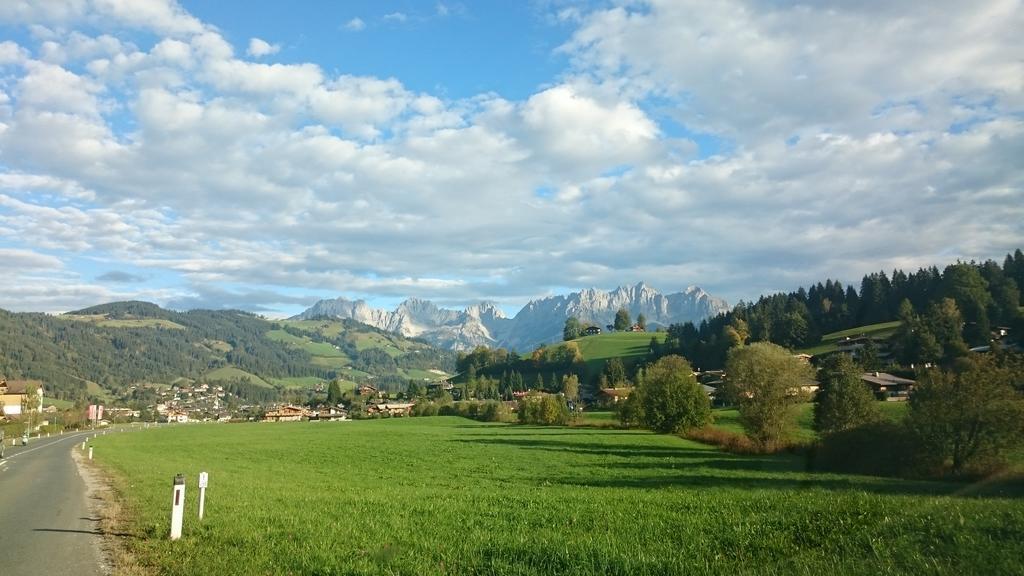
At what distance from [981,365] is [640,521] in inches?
1268

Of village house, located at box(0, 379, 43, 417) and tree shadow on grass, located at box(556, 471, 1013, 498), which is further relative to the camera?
village house, located at box(0, 379, 43, 417)

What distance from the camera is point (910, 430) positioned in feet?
113

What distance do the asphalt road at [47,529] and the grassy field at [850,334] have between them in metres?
139

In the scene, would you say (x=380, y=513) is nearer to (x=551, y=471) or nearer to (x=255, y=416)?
(x=551, y=471)

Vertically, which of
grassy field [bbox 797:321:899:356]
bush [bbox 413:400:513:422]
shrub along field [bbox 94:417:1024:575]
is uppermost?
grassy field [bbox 797:321:899:356]

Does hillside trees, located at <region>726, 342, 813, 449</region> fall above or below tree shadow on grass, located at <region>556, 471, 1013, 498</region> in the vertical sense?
above

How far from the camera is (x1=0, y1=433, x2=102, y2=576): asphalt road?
1112 cm

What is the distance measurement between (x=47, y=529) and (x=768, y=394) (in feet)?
158

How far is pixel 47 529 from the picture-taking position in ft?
47.9

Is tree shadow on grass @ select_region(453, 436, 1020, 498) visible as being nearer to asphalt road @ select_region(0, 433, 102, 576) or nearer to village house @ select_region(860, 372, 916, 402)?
asphalt road @ select_region(0, 433, 102, 576)

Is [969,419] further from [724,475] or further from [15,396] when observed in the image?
[15,396]

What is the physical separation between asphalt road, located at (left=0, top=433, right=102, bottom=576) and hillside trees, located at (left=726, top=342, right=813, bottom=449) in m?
41.8

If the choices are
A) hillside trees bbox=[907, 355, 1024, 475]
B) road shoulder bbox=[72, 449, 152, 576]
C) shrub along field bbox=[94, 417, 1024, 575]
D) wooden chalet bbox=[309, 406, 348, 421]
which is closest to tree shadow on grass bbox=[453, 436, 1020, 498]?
shrub along field bbox=[94, 417, 1024, 575]

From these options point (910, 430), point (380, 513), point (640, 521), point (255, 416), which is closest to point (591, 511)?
point (640, 521)
